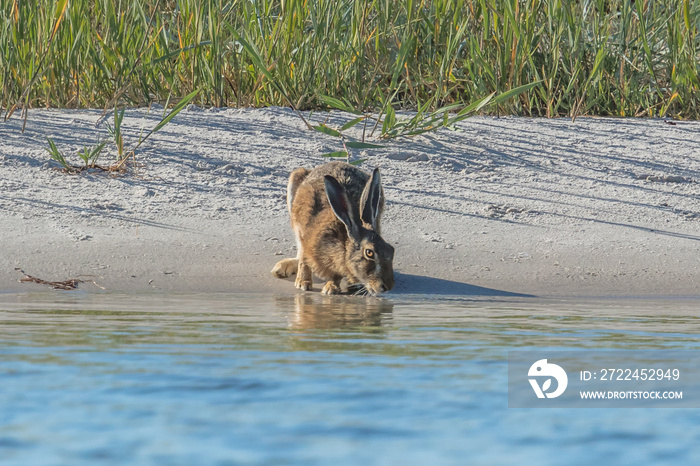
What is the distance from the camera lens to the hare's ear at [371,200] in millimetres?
5164

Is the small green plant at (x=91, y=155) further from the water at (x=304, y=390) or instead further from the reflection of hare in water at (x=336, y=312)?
the water at (x=304, y=390)

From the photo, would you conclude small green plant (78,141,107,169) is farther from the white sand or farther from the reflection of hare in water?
the reflection of hare in water

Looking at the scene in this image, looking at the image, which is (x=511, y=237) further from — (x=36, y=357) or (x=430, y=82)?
(x=36, y=357)

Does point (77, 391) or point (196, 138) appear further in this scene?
point (196, 138)

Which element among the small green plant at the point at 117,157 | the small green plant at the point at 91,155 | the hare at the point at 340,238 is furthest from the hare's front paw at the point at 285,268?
the small green plant at the point at 91,155

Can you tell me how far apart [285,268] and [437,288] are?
87 centimetres

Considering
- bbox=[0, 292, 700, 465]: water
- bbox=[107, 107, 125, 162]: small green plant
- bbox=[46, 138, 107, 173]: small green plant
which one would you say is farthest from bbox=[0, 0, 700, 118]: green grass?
bbox=[0, 292, 700, 465]: water

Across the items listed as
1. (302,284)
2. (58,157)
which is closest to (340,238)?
(302,284)

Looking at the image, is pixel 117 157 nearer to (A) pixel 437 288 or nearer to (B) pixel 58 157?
(B) pixel 58 157

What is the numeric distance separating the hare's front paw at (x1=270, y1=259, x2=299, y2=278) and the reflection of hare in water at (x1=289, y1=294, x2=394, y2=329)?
30 cm

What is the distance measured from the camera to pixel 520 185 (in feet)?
21.8

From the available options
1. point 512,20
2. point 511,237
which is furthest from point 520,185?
point 512,20

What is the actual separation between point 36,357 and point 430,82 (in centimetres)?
547

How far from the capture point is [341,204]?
17.2 ft
